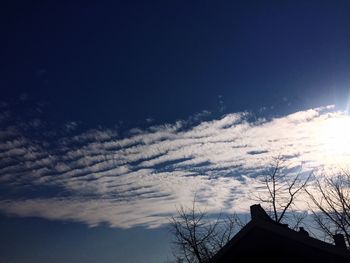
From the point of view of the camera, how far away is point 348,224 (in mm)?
28359

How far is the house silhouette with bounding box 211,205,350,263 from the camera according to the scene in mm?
11688

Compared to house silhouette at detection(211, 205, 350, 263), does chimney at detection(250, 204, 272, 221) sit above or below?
above

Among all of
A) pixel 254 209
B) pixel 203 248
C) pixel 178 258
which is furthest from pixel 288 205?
pixel 254 209

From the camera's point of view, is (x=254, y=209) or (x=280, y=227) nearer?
(x=280, y=227)

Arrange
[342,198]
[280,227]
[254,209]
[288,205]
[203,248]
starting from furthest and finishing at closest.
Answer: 1. [203,248]
2. [288,205]
3. [342,198]
4. [254,209]
5. [280,227]

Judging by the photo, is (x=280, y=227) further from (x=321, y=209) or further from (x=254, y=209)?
(x=321, y=209)

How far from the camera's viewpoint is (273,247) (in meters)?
12.8

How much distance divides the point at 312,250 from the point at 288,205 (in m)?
19.1

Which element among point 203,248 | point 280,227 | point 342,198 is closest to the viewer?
point 280,227

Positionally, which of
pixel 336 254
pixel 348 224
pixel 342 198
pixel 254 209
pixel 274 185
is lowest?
pixel 336 254

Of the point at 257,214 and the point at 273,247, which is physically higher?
the point at 257,214

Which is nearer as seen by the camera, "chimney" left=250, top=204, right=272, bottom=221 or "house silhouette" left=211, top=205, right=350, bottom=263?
"house silhouette" left=211, top=205, right=350, bottom=263

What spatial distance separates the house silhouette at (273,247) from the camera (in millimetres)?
11688

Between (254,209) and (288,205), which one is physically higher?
(288,205)
